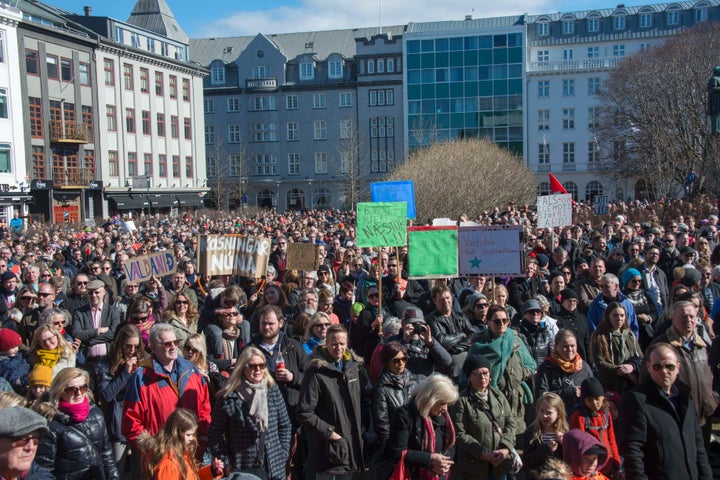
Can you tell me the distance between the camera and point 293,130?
6631cm

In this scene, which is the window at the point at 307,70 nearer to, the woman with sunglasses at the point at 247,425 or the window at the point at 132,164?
the window at the point at 132,164

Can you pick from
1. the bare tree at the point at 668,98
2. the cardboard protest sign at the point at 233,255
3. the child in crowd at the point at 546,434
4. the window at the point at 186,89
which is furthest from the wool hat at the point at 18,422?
the window at the point at 186,89

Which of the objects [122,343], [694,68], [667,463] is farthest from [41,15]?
[667,463]

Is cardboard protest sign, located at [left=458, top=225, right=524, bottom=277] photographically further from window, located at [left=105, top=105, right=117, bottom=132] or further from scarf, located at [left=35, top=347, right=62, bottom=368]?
window, located at [left=105, top=105, right=117, bottom=132]

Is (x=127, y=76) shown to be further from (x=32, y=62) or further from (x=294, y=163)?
(x=294, y=163)

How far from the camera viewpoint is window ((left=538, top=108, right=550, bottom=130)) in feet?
202

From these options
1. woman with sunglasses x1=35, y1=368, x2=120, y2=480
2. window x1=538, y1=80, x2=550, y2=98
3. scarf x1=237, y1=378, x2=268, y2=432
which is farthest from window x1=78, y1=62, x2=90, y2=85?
scarf x1=237, y1=378, x2=268, y2=432

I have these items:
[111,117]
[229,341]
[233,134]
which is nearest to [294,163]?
[233,134]

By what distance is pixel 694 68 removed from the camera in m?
41.5

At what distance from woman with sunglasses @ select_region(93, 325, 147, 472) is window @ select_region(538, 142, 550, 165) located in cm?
5987

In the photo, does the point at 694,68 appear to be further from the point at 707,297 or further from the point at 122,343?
the point at 122,343

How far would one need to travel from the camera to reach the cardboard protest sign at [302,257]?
34.4 ft

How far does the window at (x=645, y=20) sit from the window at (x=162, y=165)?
140 ft

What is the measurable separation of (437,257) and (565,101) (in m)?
57.0
